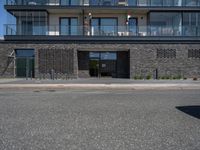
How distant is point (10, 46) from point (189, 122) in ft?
96.5

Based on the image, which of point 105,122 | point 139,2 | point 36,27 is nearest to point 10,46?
point 36,27

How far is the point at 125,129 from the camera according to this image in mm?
8852

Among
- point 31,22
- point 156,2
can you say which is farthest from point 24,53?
point 156,2

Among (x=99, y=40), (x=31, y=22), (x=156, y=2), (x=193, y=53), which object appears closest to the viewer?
(x=99, y=40)

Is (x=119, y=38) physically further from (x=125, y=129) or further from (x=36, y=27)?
(x=125, y=129)

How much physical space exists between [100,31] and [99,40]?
57.2 inches

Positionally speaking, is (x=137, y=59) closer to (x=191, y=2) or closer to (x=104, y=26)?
(x=104, y=26)

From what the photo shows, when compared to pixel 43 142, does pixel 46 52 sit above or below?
above

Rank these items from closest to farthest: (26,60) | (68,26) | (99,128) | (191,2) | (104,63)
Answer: (99,128) < (26,60) < (68,26) < (191,2) < (104,63)

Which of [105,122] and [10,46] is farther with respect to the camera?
[10,46]

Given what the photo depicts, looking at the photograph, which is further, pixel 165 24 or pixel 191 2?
pixel 165 24

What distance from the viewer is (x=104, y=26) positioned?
3809 centimetres

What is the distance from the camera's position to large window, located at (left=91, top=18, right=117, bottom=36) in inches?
1473

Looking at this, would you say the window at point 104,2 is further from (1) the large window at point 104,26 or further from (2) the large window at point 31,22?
(2) the large window at point 31,22
